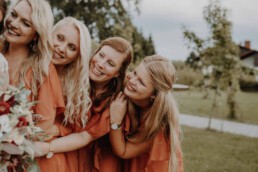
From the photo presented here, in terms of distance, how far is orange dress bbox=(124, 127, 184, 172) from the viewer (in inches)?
145

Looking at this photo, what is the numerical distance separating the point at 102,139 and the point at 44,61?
3.32 ft

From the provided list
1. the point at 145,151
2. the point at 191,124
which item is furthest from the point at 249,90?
the point at 145,151

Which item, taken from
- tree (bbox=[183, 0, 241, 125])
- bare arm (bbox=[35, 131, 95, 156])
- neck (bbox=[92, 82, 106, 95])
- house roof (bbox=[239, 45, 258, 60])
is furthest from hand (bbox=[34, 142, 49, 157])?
house roof (bbox=[239, 45, 258, 60])

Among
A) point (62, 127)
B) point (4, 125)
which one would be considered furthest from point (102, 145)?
point (4, 125)

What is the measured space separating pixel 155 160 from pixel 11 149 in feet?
5.15

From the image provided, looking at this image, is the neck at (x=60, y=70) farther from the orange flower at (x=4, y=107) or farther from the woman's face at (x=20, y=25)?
the orange flower at (x=4, y=107)

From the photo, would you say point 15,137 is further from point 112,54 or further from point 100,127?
point 112,54

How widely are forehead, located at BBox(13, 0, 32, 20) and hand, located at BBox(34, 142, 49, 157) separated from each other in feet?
3.29

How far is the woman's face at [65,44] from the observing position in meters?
3.47

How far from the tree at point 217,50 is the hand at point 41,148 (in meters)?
10.5

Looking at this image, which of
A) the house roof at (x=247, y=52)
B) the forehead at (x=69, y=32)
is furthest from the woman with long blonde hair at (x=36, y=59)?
the house roof at (x=247, y=52)

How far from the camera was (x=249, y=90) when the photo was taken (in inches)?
1722

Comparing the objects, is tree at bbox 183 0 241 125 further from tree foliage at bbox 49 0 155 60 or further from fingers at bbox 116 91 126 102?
fingers at bbox 116 91 126 102

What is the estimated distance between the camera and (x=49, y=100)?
3145mm
